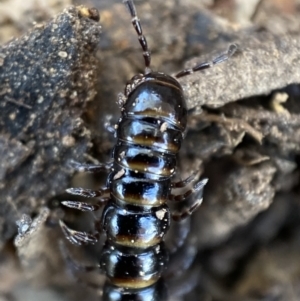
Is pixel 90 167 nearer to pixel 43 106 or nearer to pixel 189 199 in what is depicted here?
pixel 43 106

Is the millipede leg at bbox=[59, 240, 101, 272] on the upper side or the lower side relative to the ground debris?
lower

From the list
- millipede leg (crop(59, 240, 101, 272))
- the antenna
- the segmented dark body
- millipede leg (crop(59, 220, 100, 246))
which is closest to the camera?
the segmented dark body

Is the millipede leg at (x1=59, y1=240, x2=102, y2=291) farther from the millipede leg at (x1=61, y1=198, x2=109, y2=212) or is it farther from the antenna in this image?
the antenna

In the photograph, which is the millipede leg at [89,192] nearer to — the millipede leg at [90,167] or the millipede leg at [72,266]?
the millipede leg at [90,167]

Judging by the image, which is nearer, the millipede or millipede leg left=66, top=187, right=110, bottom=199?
the millipede

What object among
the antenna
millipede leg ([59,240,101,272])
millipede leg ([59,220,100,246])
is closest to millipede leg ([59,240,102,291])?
millipede leg ([59,240,101,272])

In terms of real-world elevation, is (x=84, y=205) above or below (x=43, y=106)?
below

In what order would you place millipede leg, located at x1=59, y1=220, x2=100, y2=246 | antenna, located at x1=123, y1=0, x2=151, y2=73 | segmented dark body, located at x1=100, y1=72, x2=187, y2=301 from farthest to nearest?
millipede leg, located at x1=59, y1=220, x2=100, y2=246 → antenna, located at x1=123, y1=0, x2=151, y2=73 → segmented dark body, located at x1=100, y1=72, x2=187, y2=301

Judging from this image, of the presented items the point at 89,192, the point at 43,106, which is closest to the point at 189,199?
the point at 89,192
